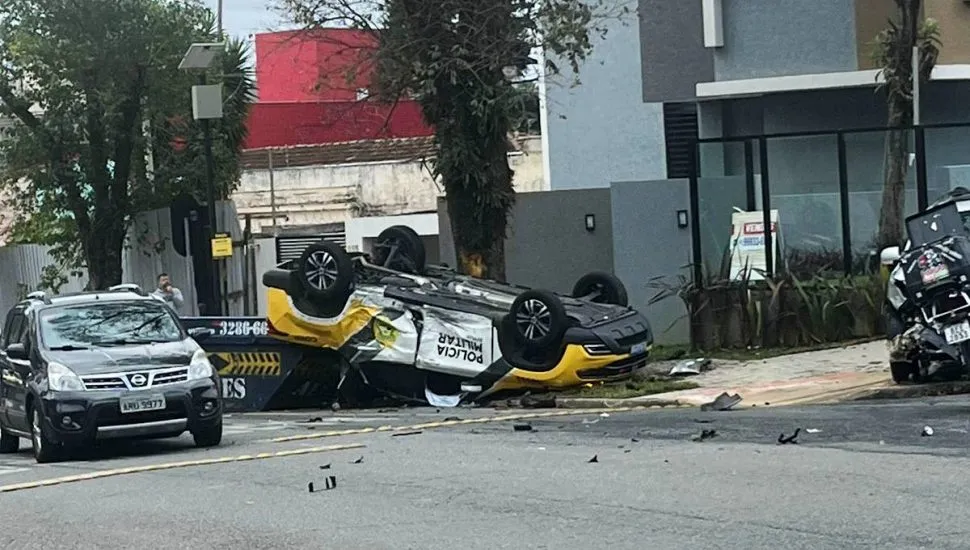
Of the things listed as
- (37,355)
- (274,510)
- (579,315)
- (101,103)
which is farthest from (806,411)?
(101,103)

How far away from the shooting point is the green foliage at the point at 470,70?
21000 millimetres

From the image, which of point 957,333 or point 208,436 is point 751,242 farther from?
point 208,436

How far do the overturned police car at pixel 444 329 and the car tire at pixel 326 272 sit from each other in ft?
0.04

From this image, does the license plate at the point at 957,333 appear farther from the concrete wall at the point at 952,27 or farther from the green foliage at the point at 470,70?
the concrete wall at the point at 952,27

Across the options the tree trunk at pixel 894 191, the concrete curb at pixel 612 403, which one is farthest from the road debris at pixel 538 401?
the tree trunk at pixel 894 191

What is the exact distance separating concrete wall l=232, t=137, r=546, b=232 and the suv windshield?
84.5ft

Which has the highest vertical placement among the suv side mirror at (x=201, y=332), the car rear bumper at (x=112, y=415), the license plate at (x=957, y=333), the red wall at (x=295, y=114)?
the red wall at (x=295, y=114)

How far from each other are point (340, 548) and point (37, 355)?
711 cm

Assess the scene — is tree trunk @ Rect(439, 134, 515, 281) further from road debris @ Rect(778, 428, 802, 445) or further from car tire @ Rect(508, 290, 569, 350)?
road debris @ Rect(778, 428, 802, 445)

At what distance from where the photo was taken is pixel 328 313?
18.8 m

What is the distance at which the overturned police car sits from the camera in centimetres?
1791

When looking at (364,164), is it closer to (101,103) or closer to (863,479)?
(101,103)

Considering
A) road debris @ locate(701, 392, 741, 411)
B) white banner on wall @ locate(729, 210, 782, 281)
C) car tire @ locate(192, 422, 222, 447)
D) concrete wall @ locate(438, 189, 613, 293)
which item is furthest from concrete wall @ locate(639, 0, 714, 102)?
car tire @ locate(192, 422, 222, 447)

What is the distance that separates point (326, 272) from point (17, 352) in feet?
14.9
